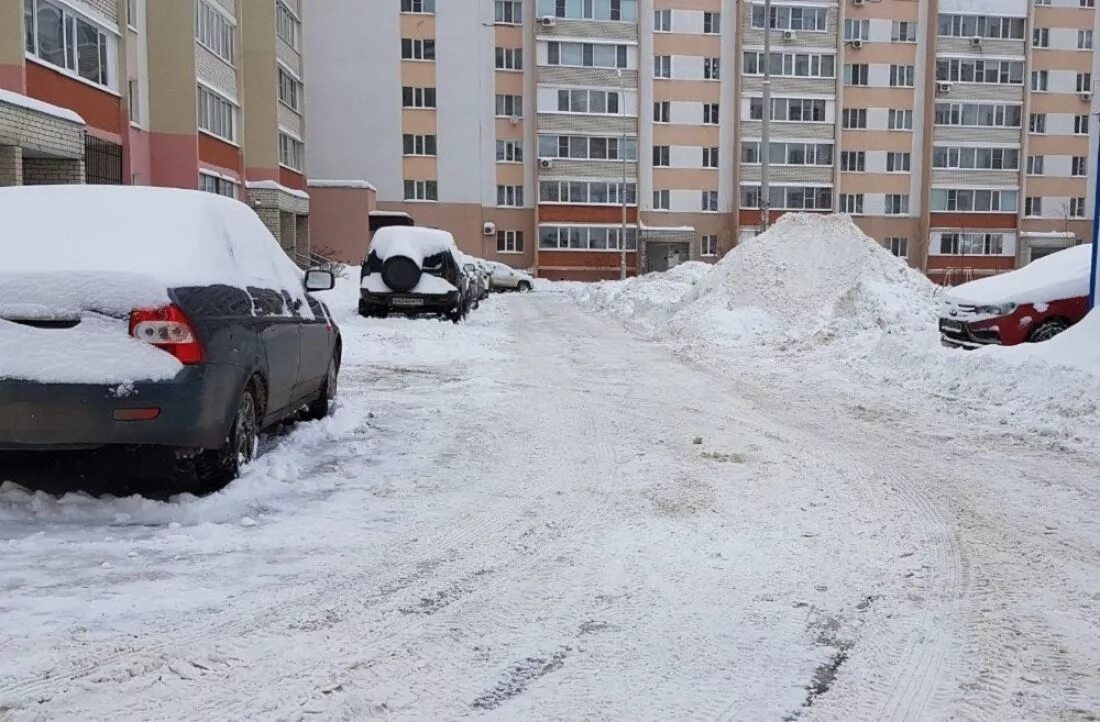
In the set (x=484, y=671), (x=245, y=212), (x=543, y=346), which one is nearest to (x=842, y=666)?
(x=484, y=671)

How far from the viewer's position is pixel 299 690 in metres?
3.20

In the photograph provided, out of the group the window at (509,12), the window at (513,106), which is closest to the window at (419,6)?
the window at (509,12)

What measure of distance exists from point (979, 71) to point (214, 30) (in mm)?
49005

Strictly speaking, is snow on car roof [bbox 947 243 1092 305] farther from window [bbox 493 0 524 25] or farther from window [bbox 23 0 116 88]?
window [bbox 493 0 524 25]

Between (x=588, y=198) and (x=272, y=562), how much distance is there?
55877 millimetres

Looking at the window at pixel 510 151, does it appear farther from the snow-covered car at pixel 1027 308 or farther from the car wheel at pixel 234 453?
the car wheel at pixel 234 453

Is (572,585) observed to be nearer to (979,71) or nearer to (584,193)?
(584,193)

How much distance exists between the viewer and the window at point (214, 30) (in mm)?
33312

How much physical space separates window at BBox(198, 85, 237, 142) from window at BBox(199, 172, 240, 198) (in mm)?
1620

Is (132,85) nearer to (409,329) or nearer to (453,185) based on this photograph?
(409,329)

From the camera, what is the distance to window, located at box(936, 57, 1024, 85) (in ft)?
201

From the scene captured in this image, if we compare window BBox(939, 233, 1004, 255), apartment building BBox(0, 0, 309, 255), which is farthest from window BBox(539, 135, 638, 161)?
window BBox(939, 233, 1004, 255)

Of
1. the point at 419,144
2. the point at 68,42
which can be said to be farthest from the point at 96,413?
the point at 419,144

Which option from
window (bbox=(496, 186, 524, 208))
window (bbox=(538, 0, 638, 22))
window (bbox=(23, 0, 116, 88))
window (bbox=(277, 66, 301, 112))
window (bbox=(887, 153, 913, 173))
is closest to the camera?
window (bbox=(23, 0, 116, 88))
